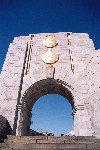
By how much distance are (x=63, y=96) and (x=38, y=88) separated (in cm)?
228

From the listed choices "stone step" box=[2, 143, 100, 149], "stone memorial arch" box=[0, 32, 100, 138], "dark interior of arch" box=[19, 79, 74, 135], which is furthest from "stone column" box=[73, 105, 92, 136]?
"stone step" box=[2, 143, 100, 149]

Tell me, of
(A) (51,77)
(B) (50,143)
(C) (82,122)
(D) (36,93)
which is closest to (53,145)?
(B) (50,143)

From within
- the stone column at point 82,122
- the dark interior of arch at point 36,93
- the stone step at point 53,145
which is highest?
the dark interior of arch at point 36,93

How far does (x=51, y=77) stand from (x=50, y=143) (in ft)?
21.9

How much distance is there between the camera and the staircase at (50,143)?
827cm

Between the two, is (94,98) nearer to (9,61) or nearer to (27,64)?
(27,64)

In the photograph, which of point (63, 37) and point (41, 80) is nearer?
point (41, 80)

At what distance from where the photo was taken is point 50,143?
8.73 metres

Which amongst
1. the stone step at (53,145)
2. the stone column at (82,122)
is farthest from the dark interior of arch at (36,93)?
the stone step at (53,145)

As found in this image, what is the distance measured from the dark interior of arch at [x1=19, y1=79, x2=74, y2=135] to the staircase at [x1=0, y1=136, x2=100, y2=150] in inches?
180

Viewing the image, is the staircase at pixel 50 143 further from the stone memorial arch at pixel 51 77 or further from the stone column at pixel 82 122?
the stone column at pixel 82 122

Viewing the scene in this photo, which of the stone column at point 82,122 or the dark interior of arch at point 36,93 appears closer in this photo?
the stone column at point 82,122

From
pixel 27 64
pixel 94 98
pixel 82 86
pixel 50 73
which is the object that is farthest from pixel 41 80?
pixel 94 98

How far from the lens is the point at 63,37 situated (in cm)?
1672
